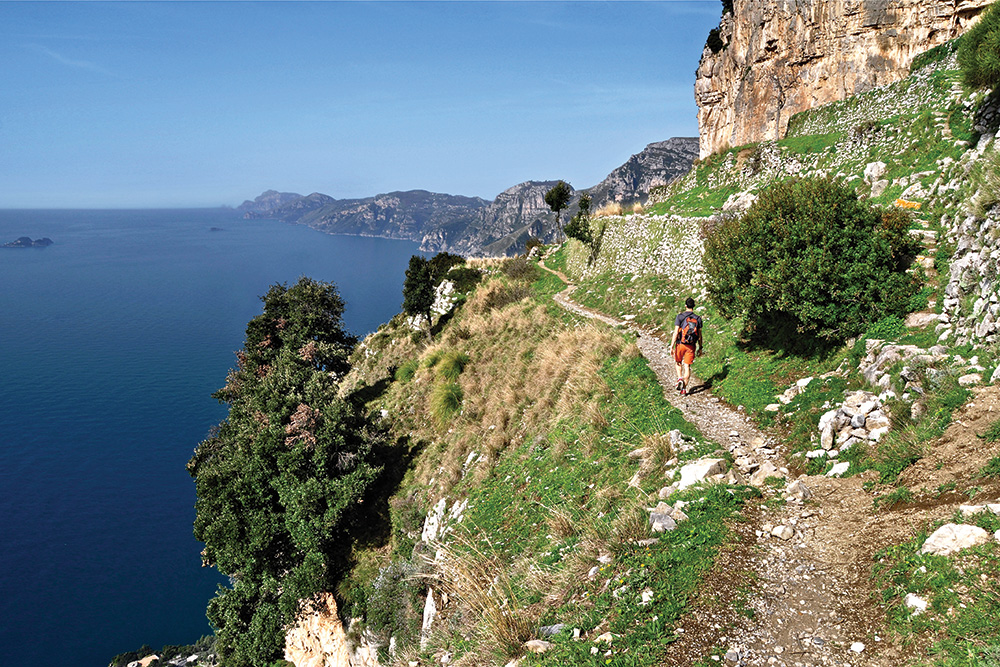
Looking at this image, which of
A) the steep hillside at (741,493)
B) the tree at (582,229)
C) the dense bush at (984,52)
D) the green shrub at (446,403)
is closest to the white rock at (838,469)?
the steep hillside at (741,493)

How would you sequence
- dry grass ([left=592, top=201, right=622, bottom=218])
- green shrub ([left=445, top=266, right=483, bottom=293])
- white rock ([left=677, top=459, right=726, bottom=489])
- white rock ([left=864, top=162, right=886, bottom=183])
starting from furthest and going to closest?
green shrub ([left=445, top=266, right=483, bottom=293]), dry grass ([left=592, top=201, right=622, bottom=218]), white rock ([left=864, top=162, right=886, bottom=183]), white rock ([left=677, top=459, right=726, bottom=489])

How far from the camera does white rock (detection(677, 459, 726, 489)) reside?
798cm

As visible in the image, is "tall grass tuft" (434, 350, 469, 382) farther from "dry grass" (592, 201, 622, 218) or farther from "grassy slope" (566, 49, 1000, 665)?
"dry grass" (592, 201, 622, 218)

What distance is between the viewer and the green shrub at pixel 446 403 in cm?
2173

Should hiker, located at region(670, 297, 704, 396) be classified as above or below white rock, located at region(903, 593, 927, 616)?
above

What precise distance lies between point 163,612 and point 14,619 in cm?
1461

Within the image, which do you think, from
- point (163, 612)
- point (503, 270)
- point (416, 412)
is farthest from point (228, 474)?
point (163, 612)

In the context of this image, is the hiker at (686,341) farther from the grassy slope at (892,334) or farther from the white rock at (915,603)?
the white rock at (915,603)

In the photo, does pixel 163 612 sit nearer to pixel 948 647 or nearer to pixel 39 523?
pixel 39 523

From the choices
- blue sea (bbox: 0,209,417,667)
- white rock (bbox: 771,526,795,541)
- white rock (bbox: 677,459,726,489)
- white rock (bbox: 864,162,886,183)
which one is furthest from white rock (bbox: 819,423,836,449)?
blue sea (bbox: 0,209,417,667)

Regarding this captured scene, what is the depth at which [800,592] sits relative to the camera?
5.57 metres

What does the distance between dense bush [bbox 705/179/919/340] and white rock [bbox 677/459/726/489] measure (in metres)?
4.87

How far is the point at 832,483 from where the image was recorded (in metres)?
7.31

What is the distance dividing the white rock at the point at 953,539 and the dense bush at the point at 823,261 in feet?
21.2
